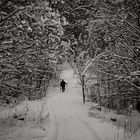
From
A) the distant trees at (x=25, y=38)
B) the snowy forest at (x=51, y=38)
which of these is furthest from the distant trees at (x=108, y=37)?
the distant trees at (x=25, y=38)

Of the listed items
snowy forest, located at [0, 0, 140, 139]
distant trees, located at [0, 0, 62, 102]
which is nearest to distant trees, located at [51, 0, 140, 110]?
snowy forest, located at [0, 0, 140, 139]

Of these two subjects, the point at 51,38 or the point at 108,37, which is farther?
the point at 108,37

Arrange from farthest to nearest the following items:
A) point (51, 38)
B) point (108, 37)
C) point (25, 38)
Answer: point (108, 37), point (25, 38), point (51, 38)

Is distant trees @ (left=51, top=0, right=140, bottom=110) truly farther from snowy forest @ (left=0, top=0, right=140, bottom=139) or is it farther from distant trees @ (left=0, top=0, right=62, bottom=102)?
distant trees @ (left=0, top=0, right=62, bottom=102)

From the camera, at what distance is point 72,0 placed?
5066mm

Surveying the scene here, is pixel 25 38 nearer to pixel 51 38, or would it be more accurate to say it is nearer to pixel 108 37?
pixel 51 38

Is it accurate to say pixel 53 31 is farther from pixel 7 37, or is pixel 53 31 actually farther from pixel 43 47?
pixel 7 37

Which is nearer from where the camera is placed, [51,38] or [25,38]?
[51,38]

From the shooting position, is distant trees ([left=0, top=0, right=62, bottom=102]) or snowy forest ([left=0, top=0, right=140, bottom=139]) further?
distant trees ([left=0, top=0, right=62, bottom=102])

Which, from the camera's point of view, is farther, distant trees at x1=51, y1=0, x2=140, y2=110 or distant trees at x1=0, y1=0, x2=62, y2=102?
distant trees at x1=0, y1=0, x2=62, y2=102

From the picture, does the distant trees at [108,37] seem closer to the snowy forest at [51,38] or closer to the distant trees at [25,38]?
the snowy forest at [51,38]

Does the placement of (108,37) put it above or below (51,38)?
above

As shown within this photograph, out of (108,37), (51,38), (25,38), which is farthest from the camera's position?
(108,37)

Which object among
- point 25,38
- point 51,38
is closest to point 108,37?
point 51,38
